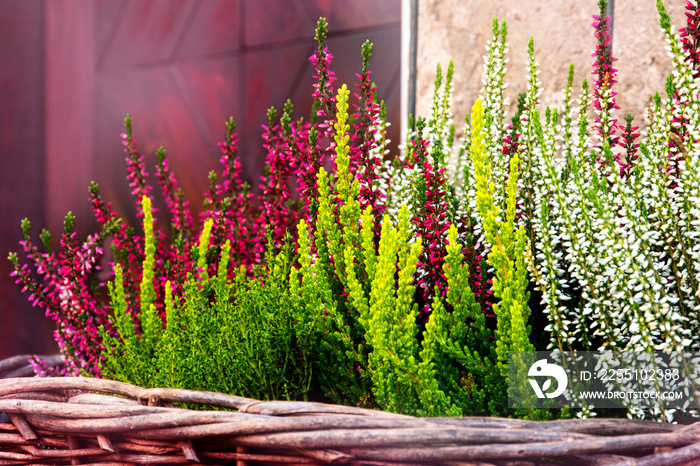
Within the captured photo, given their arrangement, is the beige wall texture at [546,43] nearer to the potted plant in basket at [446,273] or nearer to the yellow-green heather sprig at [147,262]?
the potted plant in basket at [446,273]

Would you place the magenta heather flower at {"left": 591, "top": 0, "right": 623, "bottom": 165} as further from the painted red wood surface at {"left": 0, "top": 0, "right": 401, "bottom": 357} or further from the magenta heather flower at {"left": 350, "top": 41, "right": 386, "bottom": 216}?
the painted red wood surface at {"left": 0, "top": 0, "right": 401, "bottom": 357}

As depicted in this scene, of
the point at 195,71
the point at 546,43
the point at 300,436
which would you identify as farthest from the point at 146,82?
the point at 300,436

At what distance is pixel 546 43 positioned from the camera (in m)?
1.17

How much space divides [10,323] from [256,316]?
172 centimetres

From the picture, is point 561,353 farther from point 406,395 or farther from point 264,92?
point 264,92

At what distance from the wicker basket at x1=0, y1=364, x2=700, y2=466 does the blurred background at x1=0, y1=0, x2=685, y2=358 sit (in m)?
0.71

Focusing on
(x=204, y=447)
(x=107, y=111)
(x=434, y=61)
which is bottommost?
(x=204, y=447)

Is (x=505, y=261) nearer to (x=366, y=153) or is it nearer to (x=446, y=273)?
(x=446, y=273)

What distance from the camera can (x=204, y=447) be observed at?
23.3 inches

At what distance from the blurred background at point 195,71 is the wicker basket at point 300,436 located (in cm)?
71

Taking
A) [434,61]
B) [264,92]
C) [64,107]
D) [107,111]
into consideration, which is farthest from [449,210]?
A: [64,107]

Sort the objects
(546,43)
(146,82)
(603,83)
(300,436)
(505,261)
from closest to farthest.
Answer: (300,436)
(505,261)
(603,83)
(546,43)
(146,82)

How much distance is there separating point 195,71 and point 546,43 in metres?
1.08

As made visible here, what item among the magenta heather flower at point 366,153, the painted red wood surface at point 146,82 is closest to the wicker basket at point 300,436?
the magenta heather flower at point 366,153
